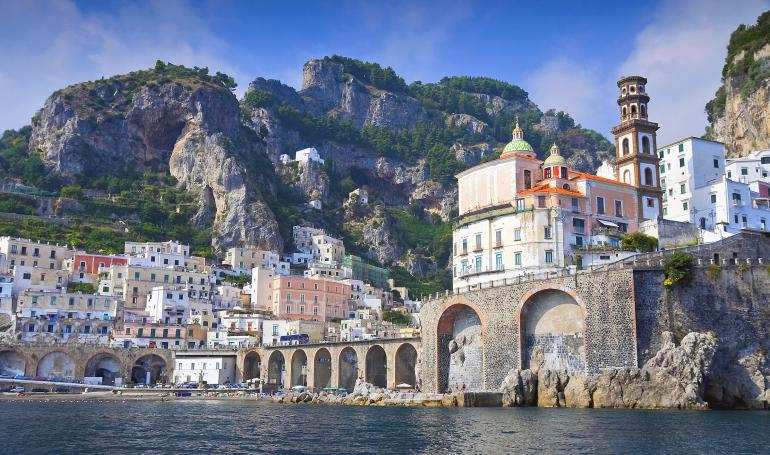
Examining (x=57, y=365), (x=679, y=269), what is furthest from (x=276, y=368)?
(x=679, y=269)

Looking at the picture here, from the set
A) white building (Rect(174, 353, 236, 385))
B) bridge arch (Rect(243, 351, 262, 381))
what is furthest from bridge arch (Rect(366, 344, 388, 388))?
white building (Rect(174, 353, 236, 385))

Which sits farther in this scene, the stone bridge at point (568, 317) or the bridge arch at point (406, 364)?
the bridge arch at point (406, 364)

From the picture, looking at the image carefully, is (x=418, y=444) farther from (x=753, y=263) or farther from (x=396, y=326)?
(x=396, y=326)

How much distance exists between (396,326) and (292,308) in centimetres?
1251

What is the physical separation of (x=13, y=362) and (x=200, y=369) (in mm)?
17651

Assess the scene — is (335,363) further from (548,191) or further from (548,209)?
(548,191)

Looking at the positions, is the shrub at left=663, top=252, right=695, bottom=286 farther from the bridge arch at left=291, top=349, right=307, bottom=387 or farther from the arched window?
the bridge arch at left=291, top=349, right=307, bottom=387

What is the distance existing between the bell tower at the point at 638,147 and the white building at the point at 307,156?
8199 centimetres

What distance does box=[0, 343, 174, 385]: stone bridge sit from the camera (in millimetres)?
74188

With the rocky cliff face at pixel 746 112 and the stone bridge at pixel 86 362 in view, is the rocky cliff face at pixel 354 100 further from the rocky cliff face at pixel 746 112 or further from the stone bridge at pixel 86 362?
the stone bridge at pixel 86 362

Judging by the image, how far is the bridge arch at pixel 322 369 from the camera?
77.0 m

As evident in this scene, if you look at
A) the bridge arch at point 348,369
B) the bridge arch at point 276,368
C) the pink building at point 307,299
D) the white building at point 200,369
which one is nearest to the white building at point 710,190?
the bridge arch at point 348,369

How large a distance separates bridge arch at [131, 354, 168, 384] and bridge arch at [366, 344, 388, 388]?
939 inches

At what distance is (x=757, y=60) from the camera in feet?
259
